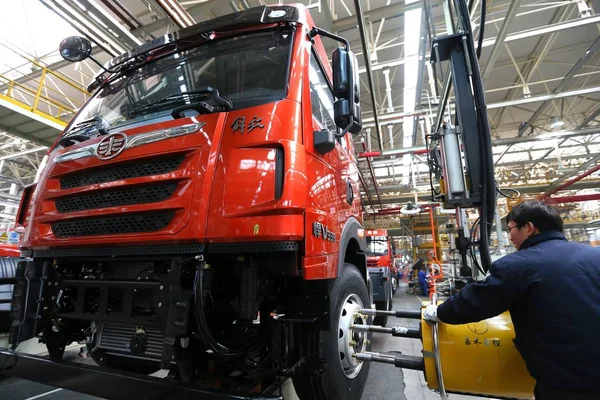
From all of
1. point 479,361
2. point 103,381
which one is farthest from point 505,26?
point 103,381

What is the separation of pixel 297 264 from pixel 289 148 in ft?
1.94

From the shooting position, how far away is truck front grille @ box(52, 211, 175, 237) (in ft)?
5.51

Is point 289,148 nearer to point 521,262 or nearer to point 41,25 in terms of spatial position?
point 521,262

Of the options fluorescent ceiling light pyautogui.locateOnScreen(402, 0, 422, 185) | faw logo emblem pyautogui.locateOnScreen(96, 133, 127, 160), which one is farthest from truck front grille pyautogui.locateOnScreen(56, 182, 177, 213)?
fluorescent ceiling light pyautogui.locateOnScreen(402, 0, 422, 185)

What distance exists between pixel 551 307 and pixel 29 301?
9.18 feet

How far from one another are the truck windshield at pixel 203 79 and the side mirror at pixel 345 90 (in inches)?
12.7

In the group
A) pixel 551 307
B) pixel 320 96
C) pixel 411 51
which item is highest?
pixel 411 51

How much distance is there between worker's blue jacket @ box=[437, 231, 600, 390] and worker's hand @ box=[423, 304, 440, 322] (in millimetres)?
156

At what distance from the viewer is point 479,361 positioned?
1.78m

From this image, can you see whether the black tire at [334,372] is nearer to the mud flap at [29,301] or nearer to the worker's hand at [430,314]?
the worker's hand at [430,314]

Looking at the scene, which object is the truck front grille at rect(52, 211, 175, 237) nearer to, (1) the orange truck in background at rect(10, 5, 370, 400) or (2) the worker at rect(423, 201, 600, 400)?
(1) the orange truck in background at rect(10, 5, 370, 400)

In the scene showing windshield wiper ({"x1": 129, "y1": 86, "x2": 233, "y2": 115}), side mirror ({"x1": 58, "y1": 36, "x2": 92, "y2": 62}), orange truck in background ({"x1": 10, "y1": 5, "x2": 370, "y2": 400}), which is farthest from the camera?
side mirror ({"x1": 58, "y1": 36, "x2": 92, "y2": 62})

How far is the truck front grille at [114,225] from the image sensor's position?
1.68 m

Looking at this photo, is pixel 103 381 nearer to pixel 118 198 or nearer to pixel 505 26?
pixel 118 198
